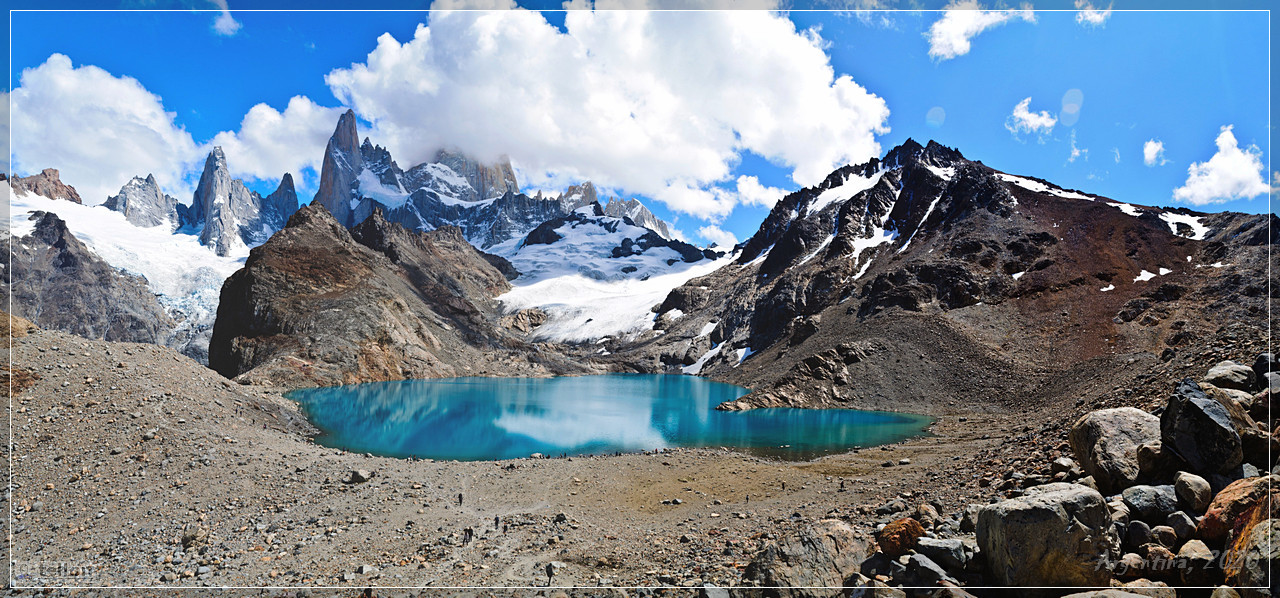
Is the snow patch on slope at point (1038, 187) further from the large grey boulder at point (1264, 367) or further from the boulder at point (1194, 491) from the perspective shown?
the boulder at point (1194, 491)

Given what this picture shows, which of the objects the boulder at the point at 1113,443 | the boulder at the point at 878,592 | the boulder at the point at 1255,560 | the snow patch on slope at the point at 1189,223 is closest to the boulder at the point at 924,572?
the boulder at the point at 878,592

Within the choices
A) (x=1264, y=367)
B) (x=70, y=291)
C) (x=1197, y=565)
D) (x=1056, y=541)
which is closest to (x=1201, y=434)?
(x=1197, y=565)

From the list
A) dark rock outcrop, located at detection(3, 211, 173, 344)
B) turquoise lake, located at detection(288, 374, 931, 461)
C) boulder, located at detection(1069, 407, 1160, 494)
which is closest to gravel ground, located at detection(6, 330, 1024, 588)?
boulder, located at detection(1069, 407, 1160, 494)

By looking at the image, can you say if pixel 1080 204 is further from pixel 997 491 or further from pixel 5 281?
pixel 5 281

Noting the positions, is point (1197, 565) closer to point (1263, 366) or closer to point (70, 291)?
point (1263, 366)

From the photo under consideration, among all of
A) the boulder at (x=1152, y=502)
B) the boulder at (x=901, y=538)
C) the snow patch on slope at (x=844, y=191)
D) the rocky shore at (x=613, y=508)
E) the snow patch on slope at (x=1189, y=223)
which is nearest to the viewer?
the rocky shore at (x=613, y=508)
